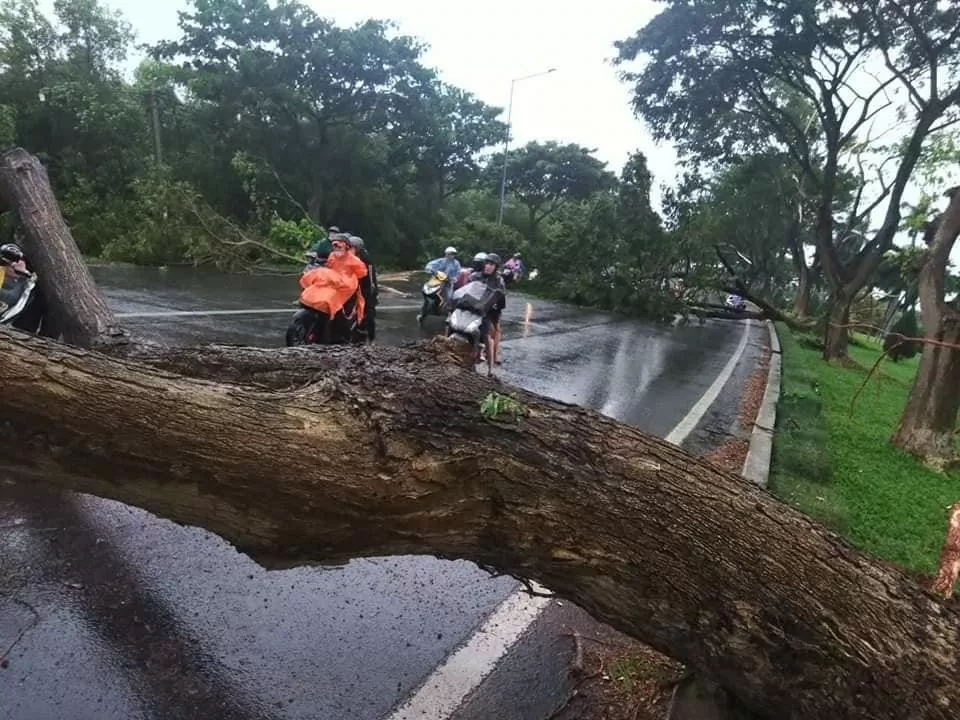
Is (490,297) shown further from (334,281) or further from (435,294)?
(435,294)

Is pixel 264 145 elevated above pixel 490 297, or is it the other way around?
pixel 264 145

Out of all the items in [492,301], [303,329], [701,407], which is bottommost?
[701,407]

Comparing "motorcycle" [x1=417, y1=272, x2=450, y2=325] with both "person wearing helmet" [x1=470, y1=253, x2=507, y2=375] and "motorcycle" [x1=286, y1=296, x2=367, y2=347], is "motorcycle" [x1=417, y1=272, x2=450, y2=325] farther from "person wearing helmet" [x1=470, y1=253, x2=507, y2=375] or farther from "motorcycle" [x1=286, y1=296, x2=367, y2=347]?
"motorcycle" [x1=286, y1=296, x2=367, y2=347]

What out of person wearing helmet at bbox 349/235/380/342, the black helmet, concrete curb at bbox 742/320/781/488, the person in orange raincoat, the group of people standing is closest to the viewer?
the black helmet

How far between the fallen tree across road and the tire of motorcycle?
4.38m

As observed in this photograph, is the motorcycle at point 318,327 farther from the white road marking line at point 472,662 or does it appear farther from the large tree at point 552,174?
the large tree at point 552,174

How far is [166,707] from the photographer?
2275 mm

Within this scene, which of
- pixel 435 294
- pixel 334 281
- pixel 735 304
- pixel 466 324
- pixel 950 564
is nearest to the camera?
pixel 950 564

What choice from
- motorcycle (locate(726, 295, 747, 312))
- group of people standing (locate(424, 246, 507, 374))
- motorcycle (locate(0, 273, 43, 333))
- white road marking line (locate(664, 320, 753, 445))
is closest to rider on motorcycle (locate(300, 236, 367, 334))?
group of people standing (locate(424, 246, 507, 374))

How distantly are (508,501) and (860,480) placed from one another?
16.8ft

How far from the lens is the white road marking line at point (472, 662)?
2.45m

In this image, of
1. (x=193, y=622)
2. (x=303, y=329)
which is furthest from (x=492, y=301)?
(x=193, y=622)

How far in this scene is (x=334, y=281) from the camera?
248 inches

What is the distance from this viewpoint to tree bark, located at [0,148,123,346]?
4.23m
